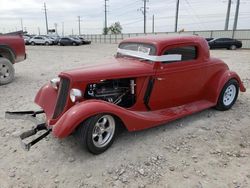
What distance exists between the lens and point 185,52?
4891mm

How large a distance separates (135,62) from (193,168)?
6.95ft

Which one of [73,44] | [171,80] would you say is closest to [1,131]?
[171,80]

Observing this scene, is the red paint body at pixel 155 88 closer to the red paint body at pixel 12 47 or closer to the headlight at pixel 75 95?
the headlight at pixel 75 95

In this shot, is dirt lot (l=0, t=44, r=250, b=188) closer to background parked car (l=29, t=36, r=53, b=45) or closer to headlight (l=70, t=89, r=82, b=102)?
headlight (l=70, t=89, r=82, b=102)

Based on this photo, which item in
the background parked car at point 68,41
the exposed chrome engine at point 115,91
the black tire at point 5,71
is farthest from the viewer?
the background parked car at point 68,41

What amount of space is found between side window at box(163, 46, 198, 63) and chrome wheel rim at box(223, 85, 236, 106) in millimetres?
1208

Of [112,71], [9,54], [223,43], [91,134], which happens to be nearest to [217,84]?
[112,71]

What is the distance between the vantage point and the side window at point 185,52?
4683mm

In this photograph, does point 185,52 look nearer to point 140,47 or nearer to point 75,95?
point 140,47

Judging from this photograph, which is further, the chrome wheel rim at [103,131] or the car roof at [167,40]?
the car roof at [167,40]

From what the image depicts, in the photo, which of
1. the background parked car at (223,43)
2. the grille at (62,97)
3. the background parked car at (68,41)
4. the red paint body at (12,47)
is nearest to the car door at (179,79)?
the grille at (62,97)

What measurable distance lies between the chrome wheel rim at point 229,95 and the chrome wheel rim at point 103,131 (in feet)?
9.65

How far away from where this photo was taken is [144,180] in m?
3.19

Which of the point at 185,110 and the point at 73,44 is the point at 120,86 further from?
the point at 73,44
